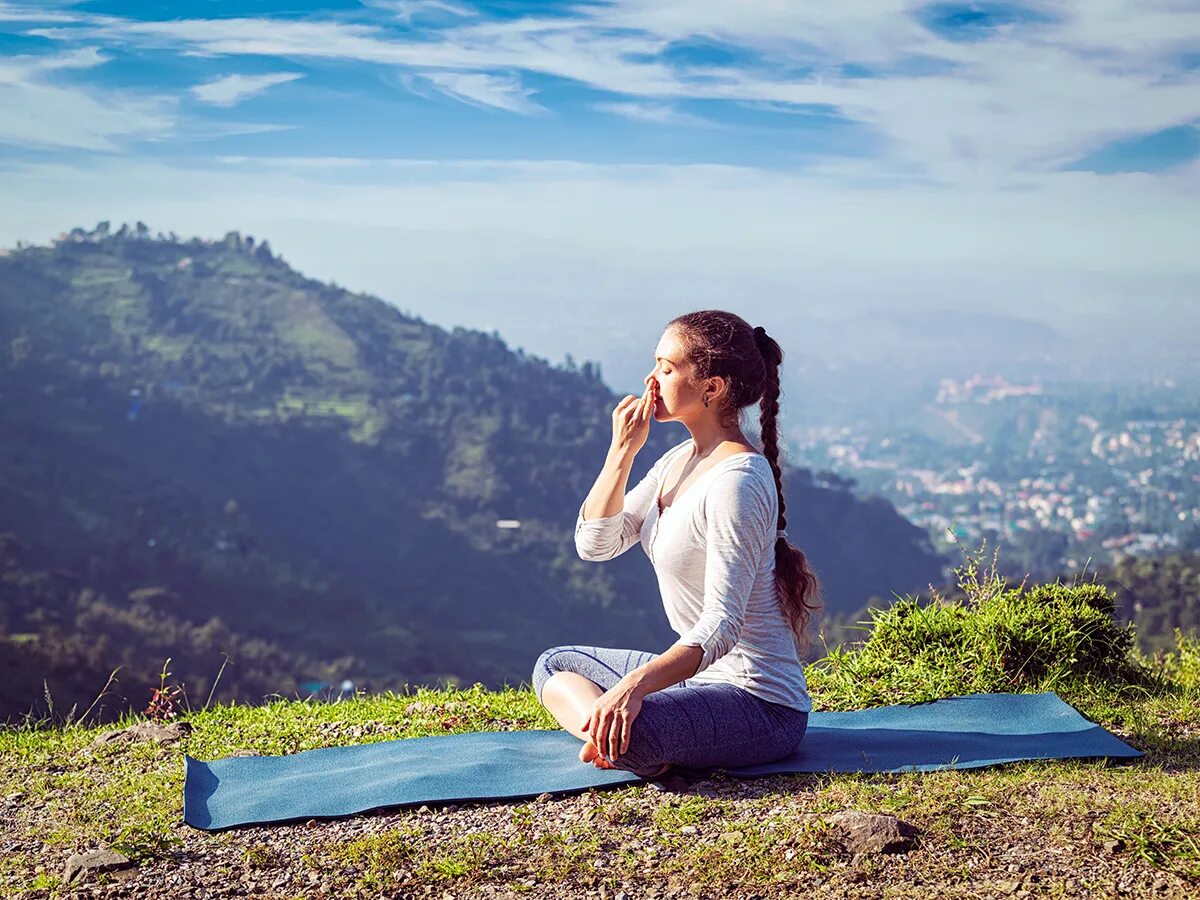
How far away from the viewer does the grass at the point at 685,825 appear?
2988 mm

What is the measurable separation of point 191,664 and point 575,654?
151 feet

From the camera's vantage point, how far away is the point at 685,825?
10.9 ft

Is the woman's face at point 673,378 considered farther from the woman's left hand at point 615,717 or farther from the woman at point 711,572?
the woman's left hand at point 615,717

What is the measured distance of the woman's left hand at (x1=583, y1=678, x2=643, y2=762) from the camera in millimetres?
3326

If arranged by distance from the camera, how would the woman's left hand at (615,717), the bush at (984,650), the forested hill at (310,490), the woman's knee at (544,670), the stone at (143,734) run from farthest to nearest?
1. the forested hill at (310,490)
2. the bush at (984,650)
3. the stone at (143,734)
4. the woman's knee at (544,670)
5. the woman's left hand at (615,717)

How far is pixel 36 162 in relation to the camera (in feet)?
347

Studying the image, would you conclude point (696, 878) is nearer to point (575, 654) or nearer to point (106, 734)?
point (575, 654)

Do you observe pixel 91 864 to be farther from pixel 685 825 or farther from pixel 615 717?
pixel 685 825

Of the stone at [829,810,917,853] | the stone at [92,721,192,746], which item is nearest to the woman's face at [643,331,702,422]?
the stone at [829,810,917,853]

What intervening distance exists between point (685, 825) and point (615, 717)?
36cm

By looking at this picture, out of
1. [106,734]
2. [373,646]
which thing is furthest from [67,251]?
[106,734]

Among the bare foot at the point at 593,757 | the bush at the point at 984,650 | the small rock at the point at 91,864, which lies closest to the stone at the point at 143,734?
the small rock at the point at 91,864

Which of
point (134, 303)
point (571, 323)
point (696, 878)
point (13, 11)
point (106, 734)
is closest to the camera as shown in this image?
point (696, 878)

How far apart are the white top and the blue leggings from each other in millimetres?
61
